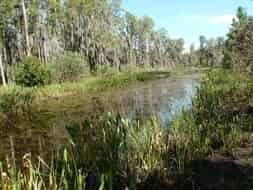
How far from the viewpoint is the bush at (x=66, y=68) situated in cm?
2517

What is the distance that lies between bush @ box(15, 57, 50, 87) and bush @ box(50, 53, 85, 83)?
3328 millimetres

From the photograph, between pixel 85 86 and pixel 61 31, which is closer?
pixel 85 86

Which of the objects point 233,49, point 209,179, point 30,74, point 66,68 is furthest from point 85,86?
point 209,179

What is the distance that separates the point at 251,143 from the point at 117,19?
48.7 metres

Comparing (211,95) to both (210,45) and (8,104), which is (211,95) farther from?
(210,45)

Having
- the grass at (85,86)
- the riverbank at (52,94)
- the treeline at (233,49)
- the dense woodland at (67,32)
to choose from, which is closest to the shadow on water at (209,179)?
the treeline at (233,49)

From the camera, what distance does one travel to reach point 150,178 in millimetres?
4113

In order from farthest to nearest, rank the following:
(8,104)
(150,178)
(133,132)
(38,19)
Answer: (38,19), (8,104), (133,132), (150,178)

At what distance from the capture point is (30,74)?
20.7m

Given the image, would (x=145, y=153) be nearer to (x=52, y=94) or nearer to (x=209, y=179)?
(x=209, y=179)

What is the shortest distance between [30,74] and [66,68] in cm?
544

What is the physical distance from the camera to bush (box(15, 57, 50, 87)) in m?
20.6

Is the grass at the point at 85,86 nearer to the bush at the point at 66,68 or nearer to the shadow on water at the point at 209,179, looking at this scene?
the bush at the point at 66,68

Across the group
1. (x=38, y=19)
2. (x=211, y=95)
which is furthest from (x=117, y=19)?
(x=211, y=95)
